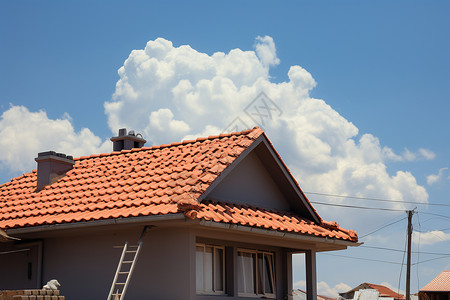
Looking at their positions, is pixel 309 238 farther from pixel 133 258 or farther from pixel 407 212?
pixel 407 212

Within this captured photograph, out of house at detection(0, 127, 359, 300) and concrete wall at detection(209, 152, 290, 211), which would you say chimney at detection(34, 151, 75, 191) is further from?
concrete wall at detection(209, 152, 290, 211)

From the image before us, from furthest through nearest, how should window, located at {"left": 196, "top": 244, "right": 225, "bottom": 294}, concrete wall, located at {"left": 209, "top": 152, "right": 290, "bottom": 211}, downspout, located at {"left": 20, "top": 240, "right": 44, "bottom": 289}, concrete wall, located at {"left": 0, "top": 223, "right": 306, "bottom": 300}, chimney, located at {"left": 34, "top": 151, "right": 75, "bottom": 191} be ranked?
1. chimney, located at {"left": 34, "top": 151, "right": 75, "bottom": 191}
2. concrete wall, located at {"left": 209, "top": 152, "right": 290, "bottom": 211}
3. downspout, located at {"left": 20, "top": 240, "right": 44, "bottom": 289}
4. window, located at {"left": 196, "top": 244, "right": 225, "bottom": 294}
5. concrete wall, located at {"left": 0, "top": 223, "right": 306, "bottom": 300}

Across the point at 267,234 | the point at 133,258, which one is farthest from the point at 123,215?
the point at 267,234

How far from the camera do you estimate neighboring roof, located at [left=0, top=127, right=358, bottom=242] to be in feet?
45.7

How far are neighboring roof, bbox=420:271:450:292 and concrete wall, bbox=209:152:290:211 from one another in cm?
4227

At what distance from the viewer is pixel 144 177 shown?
53.5ft

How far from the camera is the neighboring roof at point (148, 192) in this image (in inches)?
549

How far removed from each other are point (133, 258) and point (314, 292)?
5.63 metres

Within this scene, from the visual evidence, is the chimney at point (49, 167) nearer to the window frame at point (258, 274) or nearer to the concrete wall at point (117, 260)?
the concrete wall at point (117, 260)

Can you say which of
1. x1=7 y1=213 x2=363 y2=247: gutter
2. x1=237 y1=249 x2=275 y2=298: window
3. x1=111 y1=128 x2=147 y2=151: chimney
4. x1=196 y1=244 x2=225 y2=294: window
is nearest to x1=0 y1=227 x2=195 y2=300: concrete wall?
x1=7 y1=213 x2=363 y2=247: gutter

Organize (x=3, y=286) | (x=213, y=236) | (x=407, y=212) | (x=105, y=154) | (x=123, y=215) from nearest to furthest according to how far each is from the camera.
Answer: (x=123, y=215)
(x=213, y=236)
(x=3, y=286)
(x=105, y=154)
(x=407, y=212)

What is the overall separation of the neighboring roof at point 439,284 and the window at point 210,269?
4475 cm

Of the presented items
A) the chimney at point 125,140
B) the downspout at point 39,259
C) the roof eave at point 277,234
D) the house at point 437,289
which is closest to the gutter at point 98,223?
the roof eave at point 277,234

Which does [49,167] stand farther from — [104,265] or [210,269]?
[210,269]
